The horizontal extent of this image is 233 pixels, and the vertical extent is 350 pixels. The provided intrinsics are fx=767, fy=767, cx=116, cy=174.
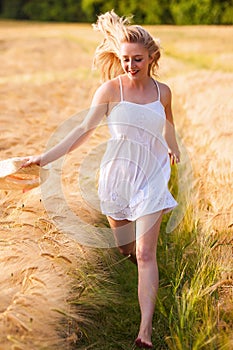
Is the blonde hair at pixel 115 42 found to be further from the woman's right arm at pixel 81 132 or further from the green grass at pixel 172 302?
the green grass at pixel 172 302

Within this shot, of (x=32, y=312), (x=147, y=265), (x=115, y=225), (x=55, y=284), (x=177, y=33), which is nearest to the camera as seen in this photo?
(x=32, y=312)

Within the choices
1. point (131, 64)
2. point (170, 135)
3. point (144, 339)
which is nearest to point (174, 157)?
point (170, 135)

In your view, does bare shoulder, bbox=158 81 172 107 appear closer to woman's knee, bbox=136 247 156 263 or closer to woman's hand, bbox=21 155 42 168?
woman's hand, bbox=21 155 42 168

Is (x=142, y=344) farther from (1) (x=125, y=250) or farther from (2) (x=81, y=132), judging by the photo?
(2) (x=81, y=132)

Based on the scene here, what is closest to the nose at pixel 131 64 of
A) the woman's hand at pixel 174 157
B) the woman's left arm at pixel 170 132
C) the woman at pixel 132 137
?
the woman at pixel 132 137

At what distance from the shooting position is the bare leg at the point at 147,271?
311cm

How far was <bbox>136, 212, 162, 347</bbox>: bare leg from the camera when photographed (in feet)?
10.2

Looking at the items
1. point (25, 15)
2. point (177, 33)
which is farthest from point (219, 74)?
point (25, 15)

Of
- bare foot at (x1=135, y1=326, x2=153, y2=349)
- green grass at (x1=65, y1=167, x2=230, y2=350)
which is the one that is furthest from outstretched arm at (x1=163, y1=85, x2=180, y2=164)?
bare foot at (x1=135, y1=326, x2=153, y2=349)

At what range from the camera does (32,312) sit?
2.75 metres

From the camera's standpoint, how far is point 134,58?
3.51 metres

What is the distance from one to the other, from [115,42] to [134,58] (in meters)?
0.20

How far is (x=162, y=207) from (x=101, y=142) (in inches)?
72.6

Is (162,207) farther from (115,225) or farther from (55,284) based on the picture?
(55,284)
